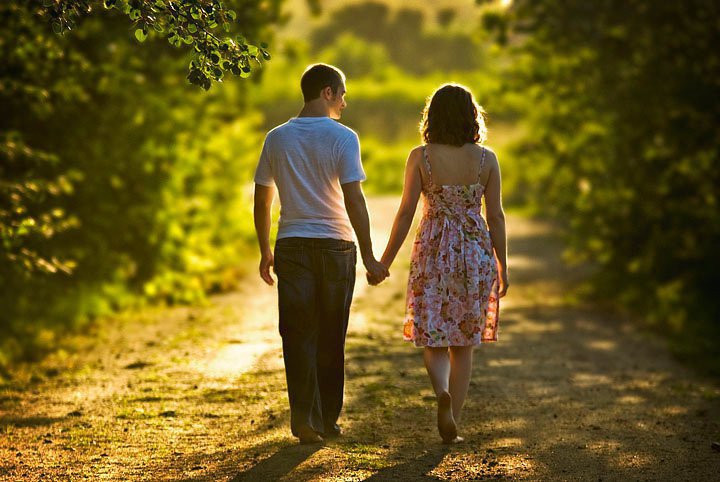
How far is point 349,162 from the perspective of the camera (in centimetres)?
597

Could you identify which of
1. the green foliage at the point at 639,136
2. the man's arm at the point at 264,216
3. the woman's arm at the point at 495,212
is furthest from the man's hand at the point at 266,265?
the green foliage at the point at 639,136

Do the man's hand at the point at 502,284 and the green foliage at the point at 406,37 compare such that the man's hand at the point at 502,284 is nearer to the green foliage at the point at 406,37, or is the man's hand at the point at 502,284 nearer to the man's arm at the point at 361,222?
the man's arm at the point at 361,222

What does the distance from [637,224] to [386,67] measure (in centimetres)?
5760

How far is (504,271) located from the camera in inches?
257

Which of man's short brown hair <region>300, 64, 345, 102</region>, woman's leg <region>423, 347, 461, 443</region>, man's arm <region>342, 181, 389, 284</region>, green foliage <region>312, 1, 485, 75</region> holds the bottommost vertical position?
woman's leg <region>423, 347, 461, 443</region>

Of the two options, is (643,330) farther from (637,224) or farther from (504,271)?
(504,271)

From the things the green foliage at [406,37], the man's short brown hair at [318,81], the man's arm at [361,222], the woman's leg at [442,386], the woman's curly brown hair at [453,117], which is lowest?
the woman's leg at [442,386]

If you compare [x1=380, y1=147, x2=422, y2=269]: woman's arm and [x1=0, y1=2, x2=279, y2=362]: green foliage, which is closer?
[x1=380, y1=147, x2=422, y2=269]: woman's arm

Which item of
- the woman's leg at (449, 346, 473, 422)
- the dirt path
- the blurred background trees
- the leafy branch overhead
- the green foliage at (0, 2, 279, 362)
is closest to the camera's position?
the leafy branch overhead

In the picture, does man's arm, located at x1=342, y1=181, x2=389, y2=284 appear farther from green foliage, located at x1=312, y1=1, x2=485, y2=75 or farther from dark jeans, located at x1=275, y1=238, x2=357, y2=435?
green foliage, located at x1=312, y1=1, x2=485, y2=75

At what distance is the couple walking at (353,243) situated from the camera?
604 centimetres

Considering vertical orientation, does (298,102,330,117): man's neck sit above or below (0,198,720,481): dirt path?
above

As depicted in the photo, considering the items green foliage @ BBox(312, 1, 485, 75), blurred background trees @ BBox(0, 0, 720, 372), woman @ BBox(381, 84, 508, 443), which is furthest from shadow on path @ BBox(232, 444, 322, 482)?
green foliage @ BBox(312, 1, 485, 75)

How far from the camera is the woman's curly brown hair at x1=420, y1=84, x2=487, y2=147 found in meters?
6.23
